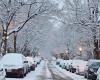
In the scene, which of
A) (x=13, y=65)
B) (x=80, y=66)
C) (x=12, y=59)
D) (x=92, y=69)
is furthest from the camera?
(x=80, y=66)

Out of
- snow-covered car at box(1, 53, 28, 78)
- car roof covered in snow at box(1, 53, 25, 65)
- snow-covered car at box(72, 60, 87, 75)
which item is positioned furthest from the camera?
snow-covered car at box(72, 60, 87, 75)

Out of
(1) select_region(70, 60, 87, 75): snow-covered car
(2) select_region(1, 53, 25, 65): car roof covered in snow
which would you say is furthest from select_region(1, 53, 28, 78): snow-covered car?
(1) select_region(70, 60, 87, 75): snow-covered car

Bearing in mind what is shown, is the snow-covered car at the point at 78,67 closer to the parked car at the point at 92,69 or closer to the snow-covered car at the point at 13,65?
the parked car at the point at 92,69

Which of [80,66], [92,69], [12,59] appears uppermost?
[12,59]

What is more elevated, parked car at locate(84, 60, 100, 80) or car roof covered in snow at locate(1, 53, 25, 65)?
car roof covered in snow at locate(1, 53, 25, 65)

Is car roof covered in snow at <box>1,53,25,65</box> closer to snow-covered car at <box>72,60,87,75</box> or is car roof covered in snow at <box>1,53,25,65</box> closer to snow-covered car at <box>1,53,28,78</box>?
snow-covered car at <box>1,53,28,78</box>

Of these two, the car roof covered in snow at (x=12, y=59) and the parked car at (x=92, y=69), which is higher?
the car roof covered in snow at (x=12, y=59)

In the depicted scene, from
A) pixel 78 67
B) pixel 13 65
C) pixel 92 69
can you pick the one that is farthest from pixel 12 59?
pixel 78 67

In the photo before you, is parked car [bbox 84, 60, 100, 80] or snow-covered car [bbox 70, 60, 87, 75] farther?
snow-covered car [bbox 70, 60, 87, 75]

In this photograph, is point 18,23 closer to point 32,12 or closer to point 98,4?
point 32,12

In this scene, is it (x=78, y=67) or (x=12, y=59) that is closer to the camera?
(x=12, y=59)

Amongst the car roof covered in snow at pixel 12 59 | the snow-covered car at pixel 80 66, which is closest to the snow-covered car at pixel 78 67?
the snow-covered car at pixel 80 66

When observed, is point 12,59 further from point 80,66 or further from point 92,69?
point 80,66

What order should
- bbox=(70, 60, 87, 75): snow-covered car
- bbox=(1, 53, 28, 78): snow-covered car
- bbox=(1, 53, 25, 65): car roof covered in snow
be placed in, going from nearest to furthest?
bbox=(1, 53, 28, 78): snow-covered car < bbox=(1, 53, 25, 65): car roof covered in snow < bbox=(70, 60, 87, 75): snow-covered car
